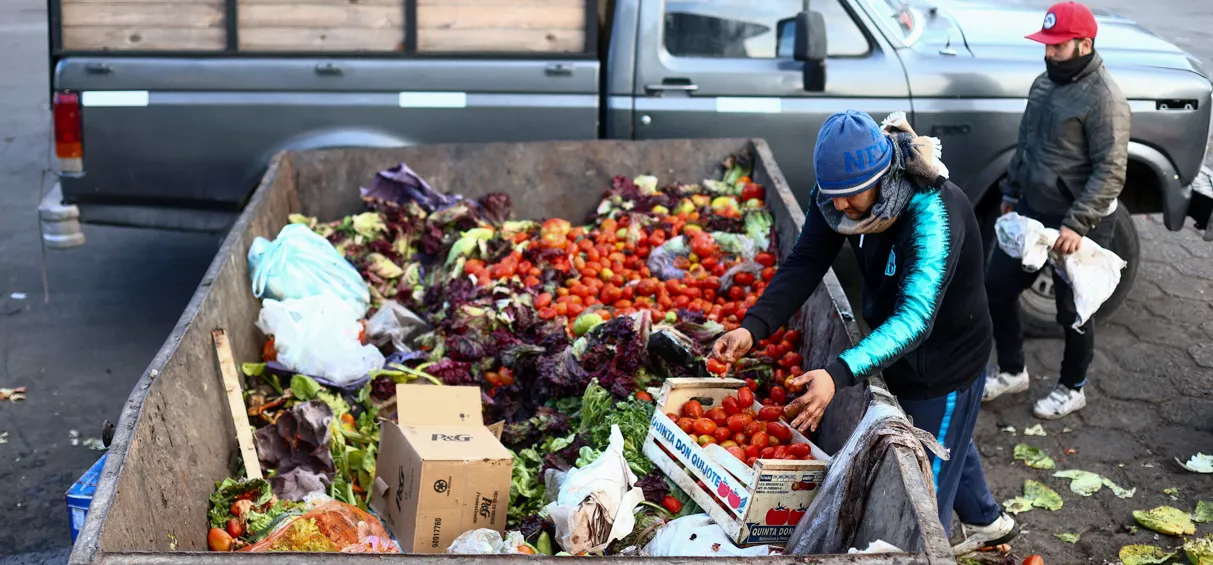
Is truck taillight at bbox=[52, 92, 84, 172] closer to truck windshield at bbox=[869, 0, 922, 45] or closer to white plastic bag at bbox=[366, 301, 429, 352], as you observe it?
white plastic bag at bbox=[366, 301, 429, 352]

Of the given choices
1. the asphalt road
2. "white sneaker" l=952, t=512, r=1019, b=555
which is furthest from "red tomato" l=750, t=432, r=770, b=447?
the asphalt road

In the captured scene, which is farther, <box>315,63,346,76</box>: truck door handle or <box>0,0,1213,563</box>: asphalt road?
<box>315,63,346,76</box>: truck door handle

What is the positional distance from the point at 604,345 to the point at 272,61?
303 cm

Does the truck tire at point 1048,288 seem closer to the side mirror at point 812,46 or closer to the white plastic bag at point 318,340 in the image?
the side mirror at point 812,46

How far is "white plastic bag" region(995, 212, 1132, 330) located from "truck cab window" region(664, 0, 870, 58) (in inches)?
70.8

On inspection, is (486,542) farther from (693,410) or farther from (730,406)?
(730,406)

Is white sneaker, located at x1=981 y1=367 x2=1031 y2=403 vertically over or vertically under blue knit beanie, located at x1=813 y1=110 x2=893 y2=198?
under

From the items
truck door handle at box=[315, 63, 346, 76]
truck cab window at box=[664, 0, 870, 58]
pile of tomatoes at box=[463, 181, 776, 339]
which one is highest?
truck cab window at box=[664, 0, 870, 58]

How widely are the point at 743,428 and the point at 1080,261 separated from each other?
8.11 feet

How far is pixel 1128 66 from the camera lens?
663 cm

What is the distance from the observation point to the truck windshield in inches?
269

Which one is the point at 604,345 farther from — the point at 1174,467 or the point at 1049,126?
the point at 1174,467

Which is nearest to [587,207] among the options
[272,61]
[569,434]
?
[272,61]

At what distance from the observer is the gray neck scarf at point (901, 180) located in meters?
3.54
